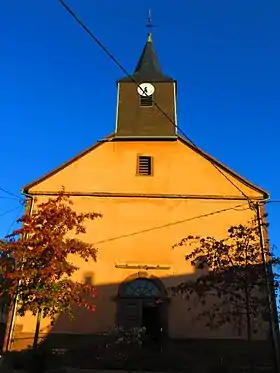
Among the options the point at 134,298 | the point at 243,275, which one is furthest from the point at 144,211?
the point at 243,275

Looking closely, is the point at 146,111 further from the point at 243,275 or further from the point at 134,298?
the point at 243,275

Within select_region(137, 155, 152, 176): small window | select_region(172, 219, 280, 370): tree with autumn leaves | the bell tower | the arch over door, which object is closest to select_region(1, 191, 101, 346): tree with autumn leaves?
the arch over door

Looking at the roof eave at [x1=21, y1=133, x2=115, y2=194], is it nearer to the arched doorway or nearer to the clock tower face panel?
the clock tower face panel

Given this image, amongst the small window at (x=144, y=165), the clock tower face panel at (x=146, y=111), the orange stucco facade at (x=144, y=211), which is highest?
the clock tower face panel at (x=146, y=111)

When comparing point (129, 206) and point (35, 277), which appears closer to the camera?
point (35, 277)

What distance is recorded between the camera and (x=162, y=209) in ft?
55.3

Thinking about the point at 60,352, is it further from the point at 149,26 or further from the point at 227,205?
the point at 149,26

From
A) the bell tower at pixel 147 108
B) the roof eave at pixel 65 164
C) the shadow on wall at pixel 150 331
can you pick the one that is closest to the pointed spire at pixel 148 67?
the bell tower at pixel 147 108

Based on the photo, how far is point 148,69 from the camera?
2198cm

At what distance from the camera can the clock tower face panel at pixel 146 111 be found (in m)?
18.8

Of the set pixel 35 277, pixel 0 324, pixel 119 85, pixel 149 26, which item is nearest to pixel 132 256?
pixel 35 277

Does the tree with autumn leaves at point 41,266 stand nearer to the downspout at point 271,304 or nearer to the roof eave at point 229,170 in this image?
the downspout at point 271,304

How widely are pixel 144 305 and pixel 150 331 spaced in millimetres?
980

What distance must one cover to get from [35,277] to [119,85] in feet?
38.9
